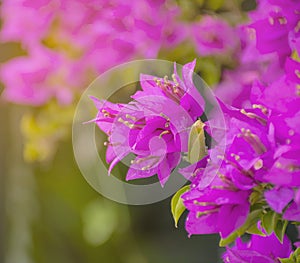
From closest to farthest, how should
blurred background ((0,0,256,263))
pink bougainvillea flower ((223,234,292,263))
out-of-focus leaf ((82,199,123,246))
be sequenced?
pink bougainvillea flower ((223,234,292,263)), blurred background ((0,0,256,263)), out-of-focus leaf ((82,199,123,246))

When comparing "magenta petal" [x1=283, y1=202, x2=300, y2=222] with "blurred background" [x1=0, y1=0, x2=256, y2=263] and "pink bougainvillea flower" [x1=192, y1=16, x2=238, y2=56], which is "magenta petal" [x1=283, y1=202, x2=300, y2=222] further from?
"blurred background" [x1=0, y1=0, x2=256, y2=263]

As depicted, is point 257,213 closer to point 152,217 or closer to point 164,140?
point 164,140

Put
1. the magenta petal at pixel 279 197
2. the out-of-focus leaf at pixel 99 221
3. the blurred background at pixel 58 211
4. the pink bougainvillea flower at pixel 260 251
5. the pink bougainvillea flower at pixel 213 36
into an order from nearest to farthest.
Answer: the magenta petal at pixel 279 197
the pink bougainvillea flower at pixel 260 251
the pink bougainvillea flower at pixel 213 36
the blurred background at pixel 58 211
the out-of-focus leaf at pixel 99 221

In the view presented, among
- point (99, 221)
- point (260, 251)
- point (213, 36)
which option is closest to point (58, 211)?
point (99, 221)

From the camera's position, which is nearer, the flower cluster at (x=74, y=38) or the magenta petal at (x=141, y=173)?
the magenta petal at (x=141, y=173)

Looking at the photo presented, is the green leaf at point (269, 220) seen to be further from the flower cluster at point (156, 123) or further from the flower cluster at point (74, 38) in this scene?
the flower cluster at point (74, 38)

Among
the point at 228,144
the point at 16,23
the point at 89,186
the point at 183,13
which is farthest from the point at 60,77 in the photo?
the point at 228,144

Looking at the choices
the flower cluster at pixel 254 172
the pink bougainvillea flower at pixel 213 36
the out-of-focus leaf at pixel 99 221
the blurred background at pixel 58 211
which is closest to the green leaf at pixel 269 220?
the flower cluster at pixel 254 172

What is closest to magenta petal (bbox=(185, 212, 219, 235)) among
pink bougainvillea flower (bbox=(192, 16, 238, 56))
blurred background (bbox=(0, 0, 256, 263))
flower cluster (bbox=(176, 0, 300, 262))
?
flower cluster (bbox=(176, 0, 300, 262))

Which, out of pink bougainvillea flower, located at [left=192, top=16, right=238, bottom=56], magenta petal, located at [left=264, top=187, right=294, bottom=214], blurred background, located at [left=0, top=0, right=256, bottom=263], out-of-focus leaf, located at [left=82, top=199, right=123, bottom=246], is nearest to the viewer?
magenta petal, located at [left=264, top=187, right=294, bottom=214]
